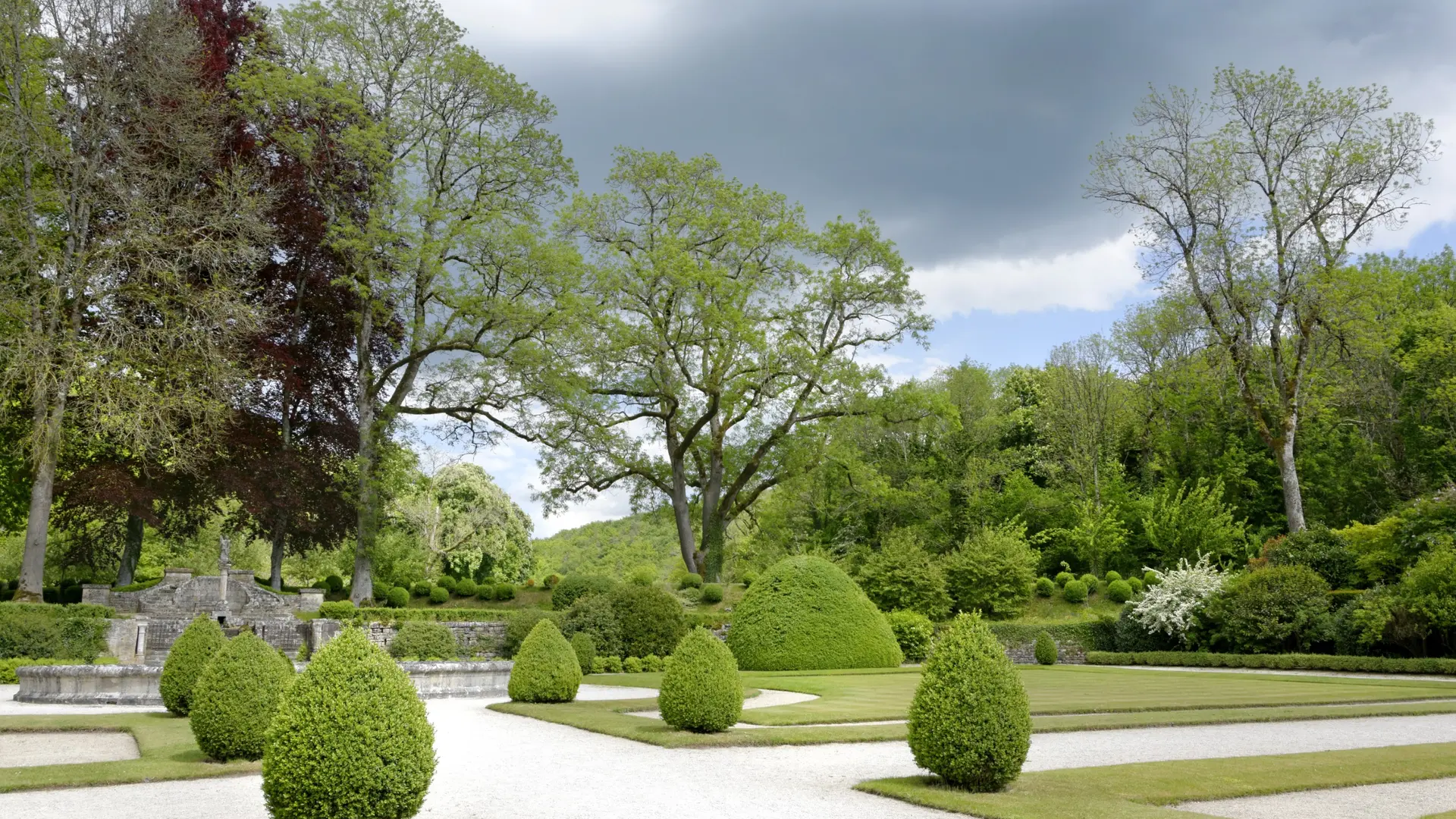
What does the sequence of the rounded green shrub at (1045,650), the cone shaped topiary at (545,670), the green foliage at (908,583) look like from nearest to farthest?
the cone shaped topiary at (545,670) < the rounded green shrub at (1045,650) < the green foliage at (908,583)

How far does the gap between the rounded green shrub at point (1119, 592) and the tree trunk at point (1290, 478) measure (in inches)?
215

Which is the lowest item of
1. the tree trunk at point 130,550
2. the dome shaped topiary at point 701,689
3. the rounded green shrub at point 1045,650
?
the rounded green shrub at point 1045,650

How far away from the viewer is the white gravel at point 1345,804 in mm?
7168

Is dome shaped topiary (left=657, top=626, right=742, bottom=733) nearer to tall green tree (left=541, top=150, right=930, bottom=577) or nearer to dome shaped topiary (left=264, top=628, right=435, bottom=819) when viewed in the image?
dome shaped topiary (left=264, top=628, right=435, bottom=819)

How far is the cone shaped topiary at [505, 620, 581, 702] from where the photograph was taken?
1492cm

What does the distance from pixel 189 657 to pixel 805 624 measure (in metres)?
12.5

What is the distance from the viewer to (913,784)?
26.7ft

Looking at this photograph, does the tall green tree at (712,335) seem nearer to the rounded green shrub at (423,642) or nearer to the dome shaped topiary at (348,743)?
the rounded green shrub at (423,642)

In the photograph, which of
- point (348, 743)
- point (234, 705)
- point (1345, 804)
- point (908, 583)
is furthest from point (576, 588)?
point (1345, 804)

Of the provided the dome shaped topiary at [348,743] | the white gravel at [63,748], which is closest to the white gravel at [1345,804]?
the dome shaped topiary at [348,743]

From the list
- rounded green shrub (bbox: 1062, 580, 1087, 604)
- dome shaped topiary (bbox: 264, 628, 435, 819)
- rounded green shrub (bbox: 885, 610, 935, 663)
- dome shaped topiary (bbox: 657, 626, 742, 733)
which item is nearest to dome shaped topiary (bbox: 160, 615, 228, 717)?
dome shaped topiary (bbox: 657, 626, 742, 733)

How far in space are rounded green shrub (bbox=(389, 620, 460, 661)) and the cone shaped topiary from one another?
5857mm

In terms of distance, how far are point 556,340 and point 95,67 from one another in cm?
1317

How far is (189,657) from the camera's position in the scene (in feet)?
40.8
